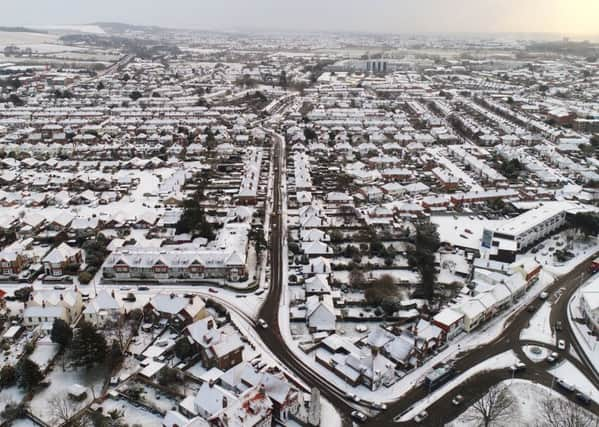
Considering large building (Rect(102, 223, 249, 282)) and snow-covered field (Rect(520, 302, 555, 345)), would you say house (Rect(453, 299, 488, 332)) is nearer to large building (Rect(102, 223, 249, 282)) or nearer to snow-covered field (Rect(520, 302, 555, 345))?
snow-covered field (Rect(520, 302, 555, 345))

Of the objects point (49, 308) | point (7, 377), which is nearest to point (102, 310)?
point (49, 308)

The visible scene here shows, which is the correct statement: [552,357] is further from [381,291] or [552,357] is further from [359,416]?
[359,416]

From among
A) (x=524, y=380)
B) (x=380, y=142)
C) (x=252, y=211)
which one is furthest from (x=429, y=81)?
(x=524, y=380)

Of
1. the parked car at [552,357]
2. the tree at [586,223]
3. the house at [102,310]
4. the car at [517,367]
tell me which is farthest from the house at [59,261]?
the tree at [586,223]

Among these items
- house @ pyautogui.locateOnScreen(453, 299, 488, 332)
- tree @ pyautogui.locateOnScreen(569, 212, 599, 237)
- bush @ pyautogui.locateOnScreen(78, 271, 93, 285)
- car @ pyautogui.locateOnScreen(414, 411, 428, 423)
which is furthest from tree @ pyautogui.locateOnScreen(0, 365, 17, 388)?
tree @ pyautogui.locateOnScreen(569, 212, 599, 237)

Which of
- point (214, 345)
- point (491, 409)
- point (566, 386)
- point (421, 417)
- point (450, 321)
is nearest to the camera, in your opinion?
point (491, 409)

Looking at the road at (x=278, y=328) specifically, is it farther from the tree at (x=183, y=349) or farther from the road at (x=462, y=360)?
the tree at (x=183, y=349)
